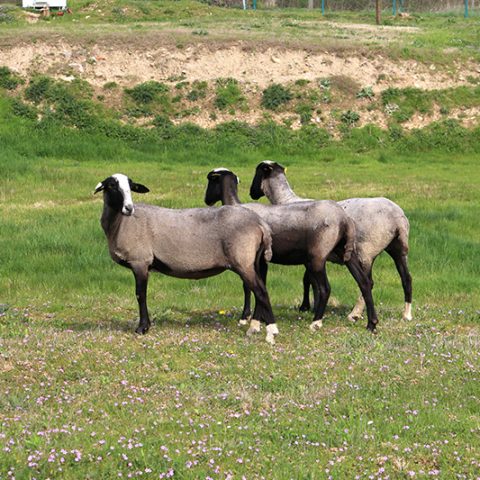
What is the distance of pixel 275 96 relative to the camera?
38.1m

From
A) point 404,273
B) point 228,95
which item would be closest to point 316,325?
point 404,273

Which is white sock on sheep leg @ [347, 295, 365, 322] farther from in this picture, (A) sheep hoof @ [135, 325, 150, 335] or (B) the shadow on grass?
(A) sheep hoof @ [135, 325, 150, 335]

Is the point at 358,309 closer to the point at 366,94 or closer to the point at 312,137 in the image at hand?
the point at 312,137

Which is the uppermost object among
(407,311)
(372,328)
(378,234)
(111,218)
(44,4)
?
(44,4)

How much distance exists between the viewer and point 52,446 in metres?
7.14

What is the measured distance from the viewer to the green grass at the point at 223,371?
706 cm

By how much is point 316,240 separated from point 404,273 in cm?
195

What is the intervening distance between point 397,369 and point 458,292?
6.58 meters

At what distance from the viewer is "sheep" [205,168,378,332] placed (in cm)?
1214

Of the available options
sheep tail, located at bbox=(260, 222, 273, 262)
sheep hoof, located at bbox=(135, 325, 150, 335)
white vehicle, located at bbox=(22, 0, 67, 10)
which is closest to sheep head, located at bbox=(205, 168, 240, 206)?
sheep tail, located at bbox=(260, 222, 273, 262)

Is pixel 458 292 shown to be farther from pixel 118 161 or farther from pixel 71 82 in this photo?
pixel 71 82

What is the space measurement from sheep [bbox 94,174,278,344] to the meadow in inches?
29.1

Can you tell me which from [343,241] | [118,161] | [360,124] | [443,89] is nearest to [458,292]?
[343,241]

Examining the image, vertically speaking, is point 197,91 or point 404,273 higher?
point 197,91
